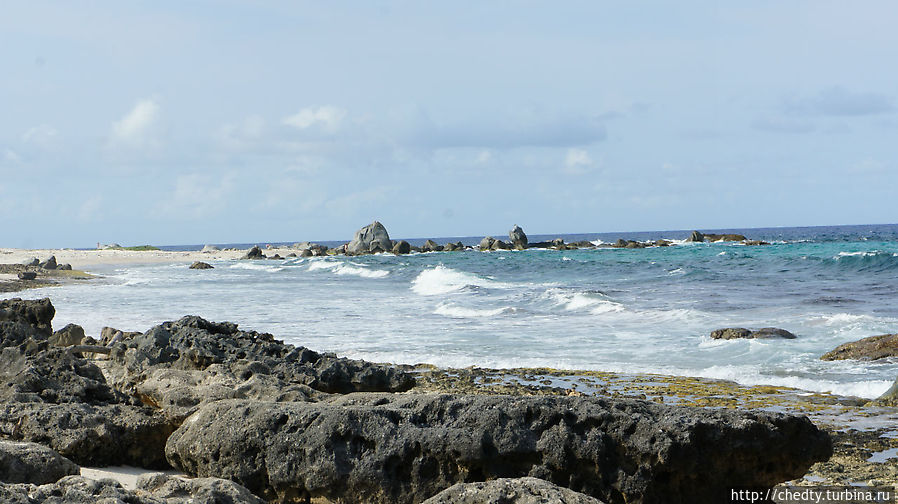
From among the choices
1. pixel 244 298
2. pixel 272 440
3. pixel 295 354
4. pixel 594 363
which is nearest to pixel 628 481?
pixel 272 440

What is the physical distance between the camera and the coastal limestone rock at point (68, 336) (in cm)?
1024

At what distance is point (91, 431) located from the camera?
5.65 m

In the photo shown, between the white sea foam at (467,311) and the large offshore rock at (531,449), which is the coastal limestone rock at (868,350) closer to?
the large offshore rock at (531,449)

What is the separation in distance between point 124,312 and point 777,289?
18.8 m

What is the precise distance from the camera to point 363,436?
4625 mm

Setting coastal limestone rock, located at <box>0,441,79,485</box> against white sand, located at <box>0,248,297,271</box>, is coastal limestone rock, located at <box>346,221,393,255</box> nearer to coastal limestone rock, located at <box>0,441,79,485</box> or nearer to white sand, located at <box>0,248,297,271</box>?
white sand, located at <box>0,248,297,271</box>

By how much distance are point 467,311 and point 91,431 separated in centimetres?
1553

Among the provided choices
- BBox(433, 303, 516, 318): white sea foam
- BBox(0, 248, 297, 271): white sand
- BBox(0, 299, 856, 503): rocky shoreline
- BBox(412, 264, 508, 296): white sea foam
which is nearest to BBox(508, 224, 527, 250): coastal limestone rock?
BBox(0, 248, 297, 271): white sand

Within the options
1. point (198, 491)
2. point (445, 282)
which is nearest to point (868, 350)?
point (198, 491)

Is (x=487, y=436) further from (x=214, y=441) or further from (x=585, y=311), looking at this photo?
(x=585, y=311)

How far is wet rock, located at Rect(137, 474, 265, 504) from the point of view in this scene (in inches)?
144

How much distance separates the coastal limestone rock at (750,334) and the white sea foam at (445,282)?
13350 millimetres

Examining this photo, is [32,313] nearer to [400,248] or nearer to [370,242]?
[400,248]

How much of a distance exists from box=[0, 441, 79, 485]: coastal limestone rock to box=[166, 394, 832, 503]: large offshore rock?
0.97m
